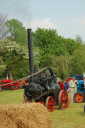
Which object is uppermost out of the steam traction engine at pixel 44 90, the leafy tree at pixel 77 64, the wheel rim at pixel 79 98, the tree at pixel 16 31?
the tree at pixel 16 31

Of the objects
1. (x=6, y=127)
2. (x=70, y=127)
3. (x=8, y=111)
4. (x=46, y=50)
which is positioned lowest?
(x=70, y=127)

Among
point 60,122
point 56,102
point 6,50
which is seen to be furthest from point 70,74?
point 60,122

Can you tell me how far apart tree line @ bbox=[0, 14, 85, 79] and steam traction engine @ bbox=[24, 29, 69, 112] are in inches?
567

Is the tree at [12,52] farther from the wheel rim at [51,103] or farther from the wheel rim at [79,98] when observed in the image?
the wheel rim at [51,103]

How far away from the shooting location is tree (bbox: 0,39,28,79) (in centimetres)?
2355

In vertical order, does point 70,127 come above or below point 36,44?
below

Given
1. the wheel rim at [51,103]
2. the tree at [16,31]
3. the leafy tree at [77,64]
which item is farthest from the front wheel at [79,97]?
the tree at [16,31]

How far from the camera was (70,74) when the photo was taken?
99.1 feet

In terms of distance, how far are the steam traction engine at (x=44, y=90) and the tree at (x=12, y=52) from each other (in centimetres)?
1538

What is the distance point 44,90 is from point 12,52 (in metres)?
16.9

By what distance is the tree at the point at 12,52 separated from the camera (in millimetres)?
23547

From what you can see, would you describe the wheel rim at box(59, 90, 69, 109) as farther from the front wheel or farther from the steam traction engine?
the front wheel

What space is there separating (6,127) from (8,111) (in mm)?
369

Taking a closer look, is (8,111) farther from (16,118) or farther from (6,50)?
(6,50)
